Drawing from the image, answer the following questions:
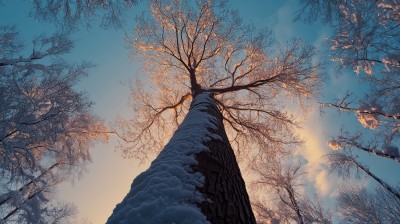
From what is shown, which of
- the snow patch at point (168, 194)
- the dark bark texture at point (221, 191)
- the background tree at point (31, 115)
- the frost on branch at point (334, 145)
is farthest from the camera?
the frost on branch at point (334, 145)

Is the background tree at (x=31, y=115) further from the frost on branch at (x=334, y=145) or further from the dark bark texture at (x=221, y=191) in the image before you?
the frost on branch at (x=334, y=145)

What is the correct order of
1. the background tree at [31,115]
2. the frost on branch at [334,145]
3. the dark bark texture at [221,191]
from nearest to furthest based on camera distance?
the dark bark texture at [221,191] < the background tree at [31,115] < the frost on branch at [334,145]

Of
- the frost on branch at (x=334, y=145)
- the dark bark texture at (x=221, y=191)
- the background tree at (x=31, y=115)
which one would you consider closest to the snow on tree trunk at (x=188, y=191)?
the dark bark texture at (x=221, y=191)

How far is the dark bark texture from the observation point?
1494 mm

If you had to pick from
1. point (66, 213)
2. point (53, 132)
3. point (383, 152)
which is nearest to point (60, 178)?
point (66, 213)

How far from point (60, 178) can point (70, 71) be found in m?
5.88

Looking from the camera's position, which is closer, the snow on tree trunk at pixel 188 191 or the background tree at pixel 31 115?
the snow on tree trunk at pixel 188 191

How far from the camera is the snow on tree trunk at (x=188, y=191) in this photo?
125 cm

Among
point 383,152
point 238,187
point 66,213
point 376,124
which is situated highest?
point 376,124

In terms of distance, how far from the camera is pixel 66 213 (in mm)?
12383

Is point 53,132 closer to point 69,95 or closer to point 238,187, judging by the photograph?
point 69,95

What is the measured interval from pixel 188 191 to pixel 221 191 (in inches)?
16.3

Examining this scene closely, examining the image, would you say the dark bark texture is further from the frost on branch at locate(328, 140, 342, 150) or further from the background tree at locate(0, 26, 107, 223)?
the frost on branch at locate(328, 140, 342, 150)

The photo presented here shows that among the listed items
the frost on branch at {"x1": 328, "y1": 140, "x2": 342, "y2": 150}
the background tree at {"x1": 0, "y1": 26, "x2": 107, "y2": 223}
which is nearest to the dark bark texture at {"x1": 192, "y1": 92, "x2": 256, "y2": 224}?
the background tree at {"x1": 0, "y1": 26, "x2": 107, "y2": 223}
